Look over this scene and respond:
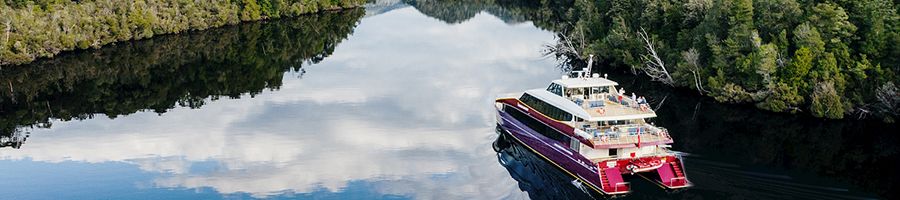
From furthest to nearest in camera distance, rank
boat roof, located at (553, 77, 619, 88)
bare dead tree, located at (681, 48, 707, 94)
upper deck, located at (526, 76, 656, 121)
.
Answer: bare dead tree, located at (681, 48, 707, 94) → boat roof, located at (553, 77, 619, 88) → upper deck, located at (526, 76, 656, 121)

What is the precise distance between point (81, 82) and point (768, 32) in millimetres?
58530

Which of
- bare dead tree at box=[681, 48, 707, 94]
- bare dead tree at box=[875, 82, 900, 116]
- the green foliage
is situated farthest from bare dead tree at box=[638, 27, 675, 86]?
bare dead tree at box=[875, 82, 900, 116]

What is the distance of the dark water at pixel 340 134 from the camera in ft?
151

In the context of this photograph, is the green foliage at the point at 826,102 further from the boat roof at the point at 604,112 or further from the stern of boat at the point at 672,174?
the stern of boat at the point at 672,174

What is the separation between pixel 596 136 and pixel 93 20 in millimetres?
70568

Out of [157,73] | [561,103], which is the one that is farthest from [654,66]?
[157,73]

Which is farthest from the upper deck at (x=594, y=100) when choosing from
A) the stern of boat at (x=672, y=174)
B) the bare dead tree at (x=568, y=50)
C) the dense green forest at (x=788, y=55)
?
the bare dead tree at (x=568, y=50)

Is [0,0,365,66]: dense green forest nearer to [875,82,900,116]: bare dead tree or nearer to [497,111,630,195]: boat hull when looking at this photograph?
[497,111,630,195]: boat hull

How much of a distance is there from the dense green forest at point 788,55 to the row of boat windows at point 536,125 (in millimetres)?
18472

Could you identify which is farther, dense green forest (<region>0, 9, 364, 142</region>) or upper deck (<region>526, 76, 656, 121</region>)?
dense green forest (<region>0, 9, 364, 142</region>)

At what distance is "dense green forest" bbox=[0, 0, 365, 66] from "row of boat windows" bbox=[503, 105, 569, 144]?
180 feet

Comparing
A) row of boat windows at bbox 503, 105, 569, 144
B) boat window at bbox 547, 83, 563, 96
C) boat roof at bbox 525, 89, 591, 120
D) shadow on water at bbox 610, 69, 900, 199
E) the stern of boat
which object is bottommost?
shadow on water at bbox 610, 69, 900, 199

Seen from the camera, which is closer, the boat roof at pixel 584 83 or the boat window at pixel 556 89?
the boat roof at pixel 584 83

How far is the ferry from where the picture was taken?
1750 inches
